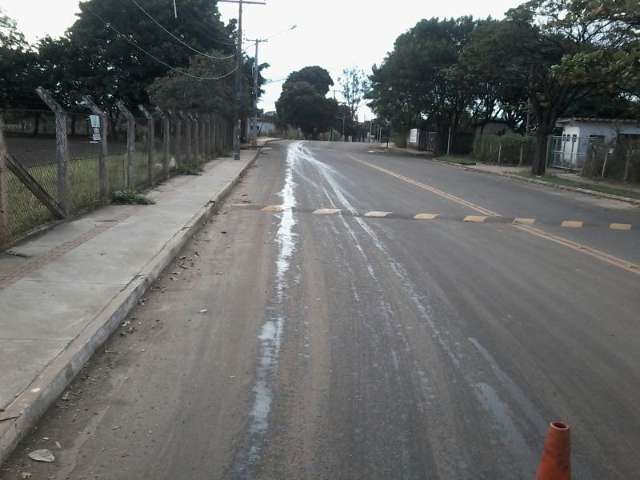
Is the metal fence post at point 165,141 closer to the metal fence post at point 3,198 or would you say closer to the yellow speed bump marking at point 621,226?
the metal fence post at point 3,198

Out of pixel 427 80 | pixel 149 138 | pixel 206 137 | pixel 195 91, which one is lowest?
pixel 206 137

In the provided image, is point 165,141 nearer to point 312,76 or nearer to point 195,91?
point 195,91

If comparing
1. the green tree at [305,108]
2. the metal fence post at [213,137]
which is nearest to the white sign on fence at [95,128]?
the metal fence post at [213,137]

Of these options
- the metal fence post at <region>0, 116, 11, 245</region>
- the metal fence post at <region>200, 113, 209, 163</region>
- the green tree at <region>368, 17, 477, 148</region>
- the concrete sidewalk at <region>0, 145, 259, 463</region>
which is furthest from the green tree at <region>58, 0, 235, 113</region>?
the metal fence post at <region>0, 116, 11, 245</region>

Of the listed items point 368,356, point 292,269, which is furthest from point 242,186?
point 368,356

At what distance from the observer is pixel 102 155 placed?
12.4 metres

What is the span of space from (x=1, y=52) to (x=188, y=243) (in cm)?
3832

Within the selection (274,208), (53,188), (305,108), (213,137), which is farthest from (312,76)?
(53,188)

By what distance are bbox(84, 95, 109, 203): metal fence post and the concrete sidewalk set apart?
0.57m

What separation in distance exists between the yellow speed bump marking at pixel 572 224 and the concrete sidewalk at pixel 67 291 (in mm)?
7496

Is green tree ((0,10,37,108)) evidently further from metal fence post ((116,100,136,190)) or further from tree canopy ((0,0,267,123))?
metal fence post ((116,100,136,190))

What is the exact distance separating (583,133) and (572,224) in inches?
880

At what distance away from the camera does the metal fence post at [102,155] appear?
12.1 metres

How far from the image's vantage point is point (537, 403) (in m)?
4.45
